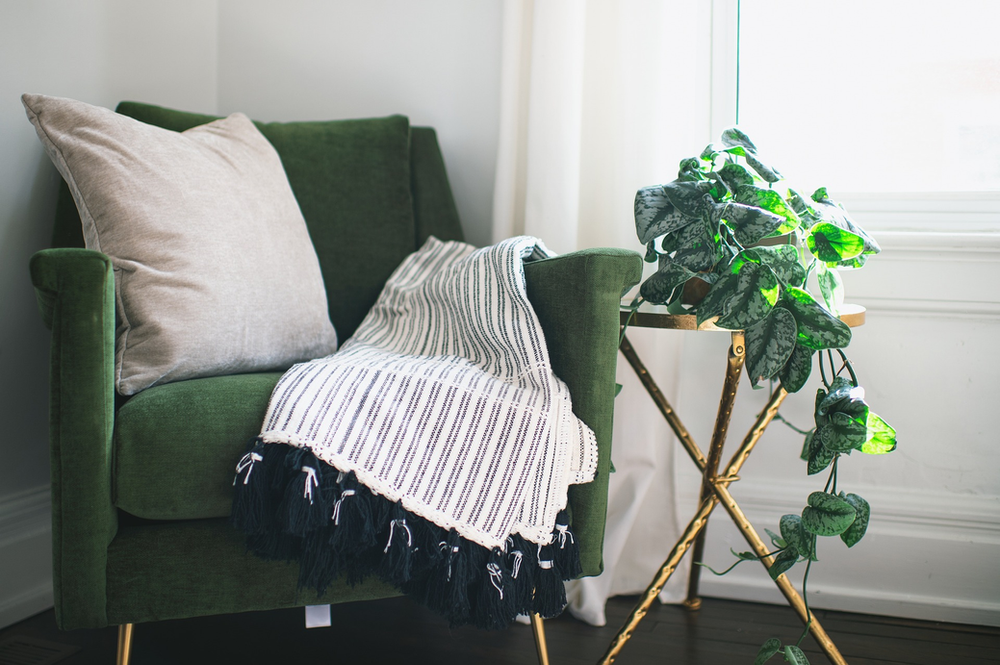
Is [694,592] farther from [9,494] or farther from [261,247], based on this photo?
[9,494]

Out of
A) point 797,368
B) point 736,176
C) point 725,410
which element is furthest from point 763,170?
point 725,410

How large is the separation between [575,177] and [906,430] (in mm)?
826

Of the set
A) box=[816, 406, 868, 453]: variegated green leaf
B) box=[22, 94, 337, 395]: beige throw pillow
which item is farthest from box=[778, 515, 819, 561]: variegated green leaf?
box=[22, 94, 337, 395]: beige throw pillow

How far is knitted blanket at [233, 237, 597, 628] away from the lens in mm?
765

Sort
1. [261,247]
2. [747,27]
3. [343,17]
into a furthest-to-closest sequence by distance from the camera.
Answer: [343,17] → [747,27] → [261,247]

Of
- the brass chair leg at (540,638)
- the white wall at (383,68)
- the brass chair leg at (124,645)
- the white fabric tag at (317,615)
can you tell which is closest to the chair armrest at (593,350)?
the brass chair leg at (540,638)

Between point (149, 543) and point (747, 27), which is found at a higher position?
point (747, 27)

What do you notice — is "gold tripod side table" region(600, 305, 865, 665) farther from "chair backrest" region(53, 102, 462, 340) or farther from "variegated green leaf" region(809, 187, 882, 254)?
"chair backrest" region(53, 102, 462, 340)

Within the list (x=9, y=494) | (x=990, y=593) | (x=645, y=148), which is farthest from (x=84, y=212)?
(x=990, y=593)

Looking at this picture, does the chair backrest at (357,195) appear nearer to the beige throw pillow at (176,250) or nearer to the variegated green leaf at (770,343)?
the beige throw pillow at (176,250)

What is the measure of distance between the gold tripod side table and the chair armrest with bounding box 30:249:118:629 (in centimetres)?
71

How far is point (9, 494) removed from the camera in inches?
48.3

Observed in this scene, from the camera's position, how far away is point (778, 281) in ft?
2.69

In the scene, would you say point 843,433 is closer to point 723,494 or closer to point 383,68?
point 723,494
